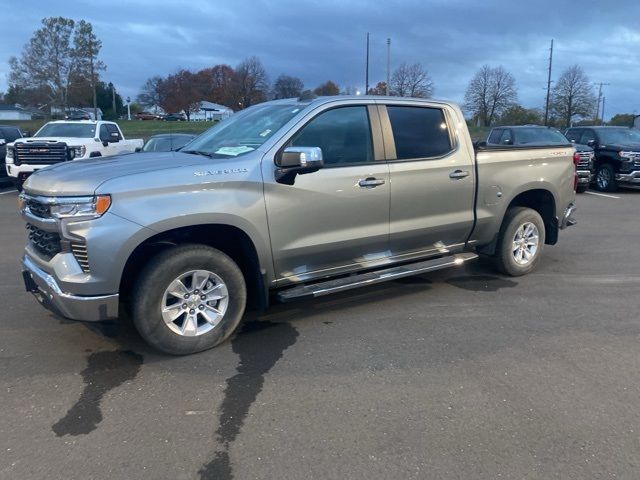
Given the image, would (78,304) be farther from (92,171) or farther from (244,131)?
(244,131)

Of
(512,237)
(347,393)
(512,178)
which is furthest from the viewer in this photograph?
(512,237)

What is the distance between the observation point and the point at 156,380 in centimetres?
389

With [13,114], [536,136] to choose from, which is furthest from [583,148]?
[13,114]

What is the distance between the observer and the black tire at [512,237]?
20.2ft

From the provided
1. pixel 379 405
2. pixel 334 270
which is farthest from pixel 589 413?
pixel 334 270

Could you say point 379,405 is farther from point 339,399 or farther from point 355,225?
point 355,225

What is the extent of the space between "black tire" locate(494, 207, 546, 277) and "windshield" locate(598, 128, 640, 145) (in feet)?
37.9

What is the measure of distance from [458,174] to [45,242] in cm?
374

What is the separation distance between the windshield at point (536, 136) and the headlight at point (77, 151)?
430 inches

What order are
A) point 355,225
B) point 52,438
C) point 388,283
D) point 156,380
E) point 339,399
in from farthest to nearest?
1. point 388,283
2. point 355,225
3. point 156,380
4. point 339,399
5. point 52,438

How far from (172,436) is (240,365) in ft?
3.22

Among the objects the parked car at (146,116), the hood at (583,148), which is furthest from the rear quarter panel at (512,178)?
the parked car at (146,116)

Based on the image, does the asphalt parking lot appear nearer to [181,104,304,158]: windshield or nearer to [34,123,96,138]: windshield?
[181,104,304,158]: windshield

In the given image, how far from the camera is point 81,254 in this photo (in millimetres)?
3789
